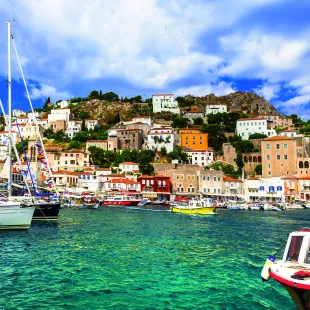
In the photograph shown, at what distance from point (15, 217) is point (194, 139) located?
76426 millimetres

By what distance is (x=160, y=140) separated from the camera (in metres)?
92.2

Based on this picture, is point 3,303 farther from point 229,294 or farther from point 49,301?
point 229,294

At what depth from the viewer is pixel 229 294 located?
41.0 ft

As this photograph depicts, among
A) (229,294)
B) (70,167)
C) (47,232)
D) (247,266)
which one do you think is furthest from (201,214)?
(70,167)

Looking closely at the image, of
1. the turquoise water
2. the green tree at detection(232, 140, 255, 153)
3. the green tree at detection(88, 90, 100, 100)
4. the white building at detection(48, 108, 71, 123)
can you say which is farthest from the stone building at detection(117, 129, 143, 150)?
the turquoise water

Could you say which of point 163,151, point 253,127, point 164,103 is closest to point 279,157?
point 253,127

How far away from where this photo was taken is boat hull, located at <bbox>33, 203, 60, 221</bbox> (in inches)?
1249

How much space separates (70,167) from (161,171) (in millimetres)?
24027

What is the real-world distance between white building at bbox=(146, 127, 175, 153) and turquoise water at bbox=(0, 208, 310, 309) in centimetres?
6711

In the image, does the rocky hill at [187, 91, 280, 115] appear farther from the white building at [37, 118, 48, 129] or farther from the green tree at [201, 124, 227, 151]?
the white building at [37, 118, 48, 129]

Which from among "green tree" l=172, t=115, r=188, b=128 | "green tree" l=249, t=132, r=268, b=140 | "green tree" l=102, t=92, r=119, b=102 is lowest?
"green tree" l=249, t=132, r=268, b=140

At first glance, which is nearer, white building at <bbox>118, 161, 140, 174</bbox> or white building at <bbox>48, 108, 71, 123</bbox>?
white building at <bbox>118, 161, 140, 174</bbox>

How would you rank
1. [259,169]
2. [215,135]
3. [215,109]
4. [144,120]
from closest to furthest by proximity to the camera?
1. [259,169]
2. [215,135]
3. [144,120]
4. [215,109]

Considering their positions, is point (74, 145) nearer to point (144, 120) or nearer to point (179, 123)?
point (144, 120)
